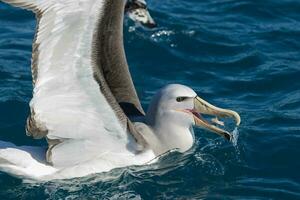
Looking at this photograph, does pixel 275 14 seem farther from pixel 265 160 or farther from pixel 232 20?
pixel 265 160

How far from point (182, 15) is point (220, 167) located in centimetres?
632

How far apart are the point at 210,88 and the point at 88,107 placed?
400 cm

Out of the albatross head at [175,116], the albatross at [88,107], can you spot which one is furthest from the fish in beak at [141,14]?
the albatross head at [175,116]

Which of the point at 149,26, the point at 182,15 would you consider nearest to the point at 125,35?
the point at 149,26

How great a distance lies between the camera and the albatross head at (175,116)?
9039 millimetres

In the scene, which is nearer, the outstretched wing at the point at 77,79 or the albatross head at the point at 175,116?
the outstretched wing at the point at 77,79

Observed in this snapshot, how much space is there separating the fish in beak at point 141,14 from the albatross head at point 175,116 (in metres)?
5.28

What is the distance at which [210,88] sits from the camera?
1209cm

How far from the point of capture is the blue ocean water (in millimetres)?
8703

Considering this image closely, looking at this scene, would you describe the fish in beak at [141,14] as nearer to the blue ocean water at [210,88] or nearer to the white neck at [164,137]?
the blue ocean water at [210,88]

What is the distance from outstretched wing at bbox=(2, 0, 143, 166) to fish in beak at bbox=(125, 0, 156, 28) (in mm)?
4962

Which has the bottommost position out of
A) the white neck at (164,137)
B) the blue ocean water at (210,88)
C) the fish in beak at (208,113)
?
the blue ocean water at (210,88)

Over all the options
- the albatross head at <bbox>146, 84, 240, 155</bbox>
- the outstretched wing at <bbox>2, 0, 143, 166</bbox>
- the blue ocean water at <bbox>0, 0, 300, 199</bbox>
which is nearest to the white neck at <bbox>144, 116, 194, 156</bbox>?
the albatross head at <bbox>146, 84, 240, 155</bbox>

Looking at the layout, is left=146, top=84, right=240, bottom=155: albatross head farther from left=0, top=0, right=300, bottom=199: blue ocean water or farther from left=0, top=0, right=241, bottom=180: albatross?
left=0, top=0, right=300, bottom=199: blue ocean water
